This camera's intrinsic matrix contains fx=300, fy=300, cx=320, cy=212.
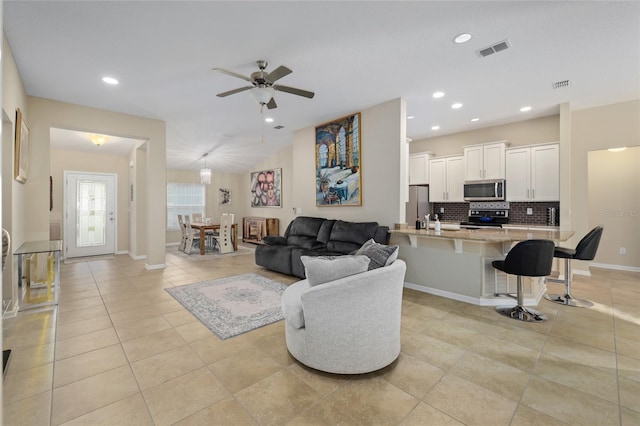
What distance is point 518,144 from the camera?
18.4ft

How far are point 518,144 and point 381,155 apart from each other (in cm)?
286

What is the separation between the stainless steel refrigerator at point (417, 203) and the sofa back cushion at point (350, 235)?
6.39 feet

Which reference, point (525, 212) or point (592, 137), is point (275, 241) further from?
point (592, 137)

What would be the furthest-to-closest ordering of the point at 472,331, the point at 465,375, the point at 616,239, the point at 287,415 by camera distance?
the point at 616,239, the point at 472,331, the point at 465,375, the point at 287,415

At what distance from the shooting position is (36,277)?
13.8 feet

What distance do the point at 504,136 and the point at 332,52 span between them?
14.0 ft

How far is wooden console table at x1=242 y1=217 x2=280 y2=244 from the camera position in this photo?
27.8ft

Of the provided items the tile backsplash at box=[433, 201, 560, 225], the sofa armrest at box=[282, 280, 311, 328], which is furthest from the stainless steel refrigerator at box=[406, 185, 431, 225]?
the sofa armrest at box=[282, 280, 311, 328]

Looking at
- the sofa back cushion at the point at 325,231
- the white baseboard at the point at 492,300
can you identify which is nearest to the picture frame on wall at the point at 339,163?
the sofa back cushion at the point at 325,231

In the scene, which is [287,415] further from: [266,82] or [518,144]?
[518,144]

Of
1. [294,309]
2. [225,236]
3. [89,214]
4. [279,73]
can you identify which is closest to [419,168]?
[279,73]

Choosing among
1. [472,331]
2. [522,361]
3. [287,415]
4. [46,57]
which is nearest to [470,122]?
[472,331]

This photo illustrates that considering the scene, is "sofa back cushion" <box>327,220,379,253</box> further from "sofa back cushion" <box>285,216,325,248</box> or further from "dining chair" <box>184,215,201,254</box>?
"dining chair" <box>184,215,201,254</box>

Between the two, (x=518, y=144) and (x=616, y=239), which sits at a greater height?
(x=518, y=144)
